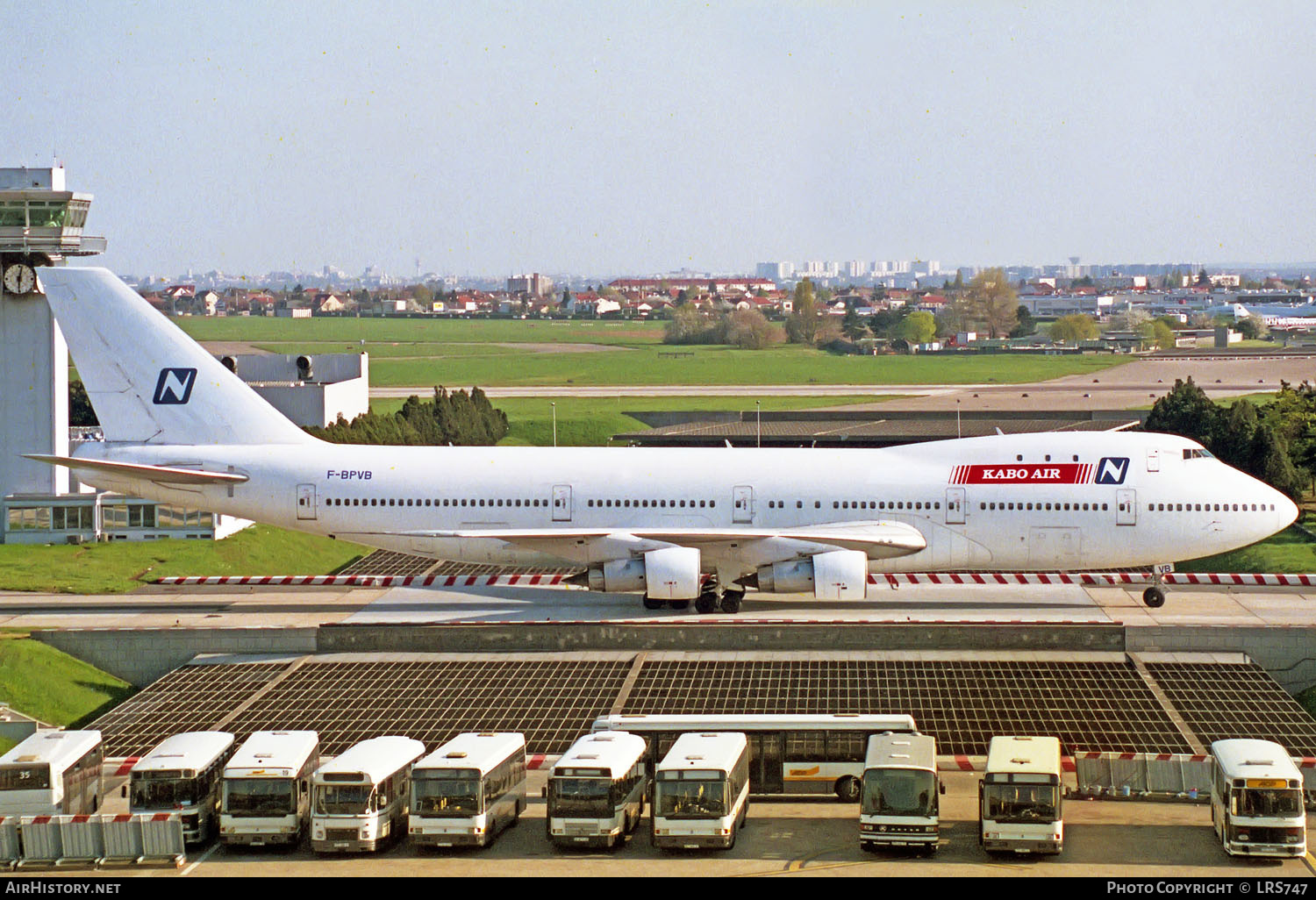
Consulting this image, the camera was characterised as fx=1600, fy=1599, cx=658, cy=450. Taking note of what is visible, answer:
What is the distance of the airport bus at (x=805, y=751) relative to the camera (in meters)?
31.9

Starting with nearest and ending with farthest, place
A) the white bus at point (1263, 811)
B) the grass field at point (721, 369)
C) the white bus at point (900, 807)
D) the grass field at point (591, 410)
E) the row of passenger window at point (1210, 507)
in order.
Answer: the white bus at point (1263, 811) → the white bus at point (900, 807) → the row of passenger window at point (1210, 507) → the grass field at point (591, 410) → the grass field at point (721, 369)

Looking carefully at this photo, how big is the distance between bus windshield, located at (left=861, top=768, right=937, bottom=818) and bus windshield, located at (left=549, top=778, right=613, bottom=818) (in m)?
4.58

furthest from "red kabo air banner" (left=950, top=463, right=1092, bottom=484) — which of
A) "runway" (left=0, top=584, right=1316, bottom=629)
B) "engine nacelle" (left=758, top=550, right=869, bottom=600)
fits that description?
"engine nacelle" (left=758, top=550, right=869, bottom=600)

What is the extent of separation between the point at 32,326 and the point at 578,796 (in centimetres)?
4099

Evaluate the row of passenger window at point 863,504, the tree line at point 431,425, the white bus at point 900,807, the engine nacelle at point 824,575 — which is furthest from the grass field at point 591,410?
the white bus at point 900,807

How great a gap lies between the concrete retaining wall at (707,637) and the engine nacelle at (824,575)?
252 centimetres

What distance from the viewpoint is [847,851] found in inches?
1117

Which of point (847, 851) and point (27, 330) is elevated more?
point (27, 330)

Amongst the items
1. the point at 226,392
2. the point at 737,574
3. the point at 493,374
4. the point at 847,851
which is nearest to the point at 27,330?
the point at 226,392

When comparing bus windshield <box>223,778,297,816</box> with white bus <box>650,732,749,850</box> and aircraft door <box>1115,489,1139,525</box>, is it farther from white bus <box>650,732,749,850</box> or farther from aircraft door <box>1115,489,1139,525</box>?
aircraft door <box>1115,489,1139,525</box>

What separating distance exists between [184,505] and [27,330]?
17.9 m

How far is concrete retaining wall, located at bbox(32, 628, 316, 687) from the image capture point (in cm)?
4306

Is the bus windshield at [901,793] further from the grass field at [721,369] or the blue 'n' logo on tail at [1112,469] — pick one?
the grass field at [721,369]
